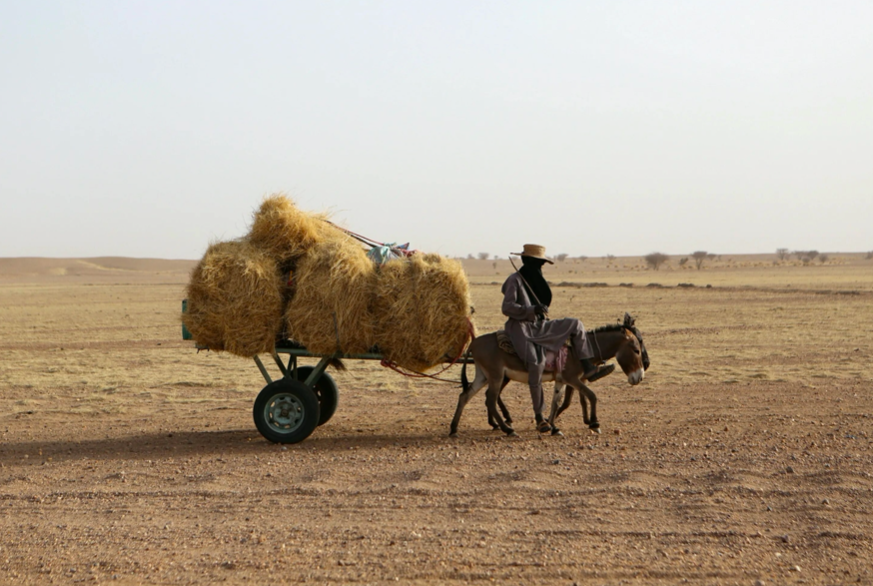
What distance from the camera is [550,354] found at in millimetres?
10922

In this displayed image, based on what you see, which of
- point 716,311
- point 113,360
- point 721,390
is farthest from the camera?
point 716,311

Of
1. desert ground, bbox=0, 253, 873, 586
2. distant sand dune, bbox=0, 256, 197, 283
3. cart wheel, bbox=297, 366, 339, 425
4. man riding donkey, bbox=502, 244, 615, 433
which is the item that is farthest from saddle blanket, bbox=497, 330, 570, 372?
distant sand dune, bbox=0, 256, 197, 283

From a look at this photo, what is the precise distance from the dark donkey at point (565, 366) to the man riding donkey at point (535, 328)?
151mm

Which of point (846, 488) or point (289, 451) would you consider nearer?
point (846, 488)

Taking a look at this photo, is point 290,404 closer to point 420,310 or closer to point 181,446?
point 181,446

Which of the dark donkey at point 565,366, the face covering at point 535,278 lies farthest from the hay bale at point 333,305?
the face covering at point 535,278

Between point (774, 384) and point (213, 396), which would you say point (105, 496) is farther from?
point (774, 384)

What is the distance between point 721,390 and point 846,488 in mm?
6753

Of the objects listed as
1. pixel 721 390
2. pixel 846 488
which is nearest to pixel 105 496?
pixel 846 488

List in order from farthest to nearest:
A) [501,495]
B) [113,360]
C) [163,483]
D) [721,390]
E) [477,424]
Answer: [113,360] → [721,390] → [477,424] → [163,483] → [501,495]

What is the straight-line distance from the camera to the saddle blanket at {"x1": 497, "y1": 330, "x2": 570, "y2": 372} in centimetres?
1088

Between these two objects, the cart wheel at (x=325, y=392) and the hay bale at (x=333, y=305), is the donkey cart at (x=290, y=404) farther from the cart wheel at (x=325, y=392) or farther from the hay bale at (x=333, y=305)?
the cart wheel at (x=325, y=392)

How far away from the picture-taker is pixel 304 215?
36.6 feet

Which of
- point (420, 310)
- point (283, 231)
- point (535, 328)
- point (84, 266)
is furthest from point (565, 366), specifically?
point (84, 266)
